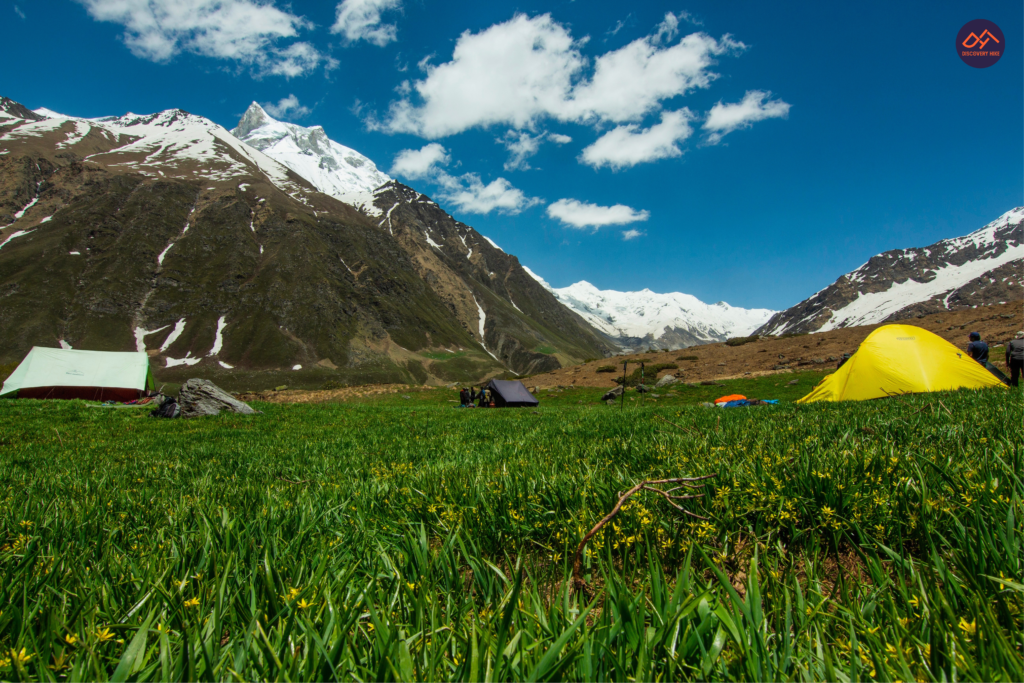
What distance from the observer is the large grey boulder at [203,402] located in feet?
72.5

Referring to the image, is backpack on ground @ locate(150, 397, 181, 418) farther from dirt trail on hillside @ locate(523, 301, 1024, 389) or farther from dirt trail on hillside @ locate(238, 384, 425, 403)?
dirt trail on hillside @ locate(523, 301, 1024, 389)

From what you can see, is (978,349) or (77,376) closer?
(978,349)

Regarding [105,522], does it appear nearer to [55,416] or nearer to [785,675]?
[785,675]

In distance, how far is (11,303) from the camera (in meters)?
156

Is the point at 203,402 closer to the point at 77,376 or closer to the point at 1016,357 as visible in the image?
the point at 77,376

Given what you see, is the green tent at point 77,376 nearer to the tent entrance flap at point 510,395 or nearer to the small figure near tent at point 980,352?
the tent entrance flap at point 510,395

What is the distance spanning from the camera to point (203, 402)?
22.5 meters

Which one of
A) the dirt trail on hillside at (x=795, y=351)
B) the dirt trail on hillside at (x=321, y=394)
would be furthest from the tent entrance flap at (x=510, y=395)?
the dirt trail on hillside at (x=321, y=394)

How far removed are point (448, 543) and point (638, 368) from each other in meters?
36.8

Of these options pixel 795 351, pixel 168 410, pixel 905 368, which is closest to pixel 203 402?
pixel 168 410

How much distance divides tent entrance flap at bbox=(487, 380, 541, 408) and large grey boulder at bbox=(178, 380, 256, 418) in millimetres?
16621

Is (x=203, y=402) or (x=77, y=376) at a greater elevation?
(x=77, y=376)

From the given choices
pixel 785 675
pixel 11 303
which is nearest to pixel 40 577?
pixel 785 675

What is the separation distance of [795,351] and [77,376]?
6001cm
